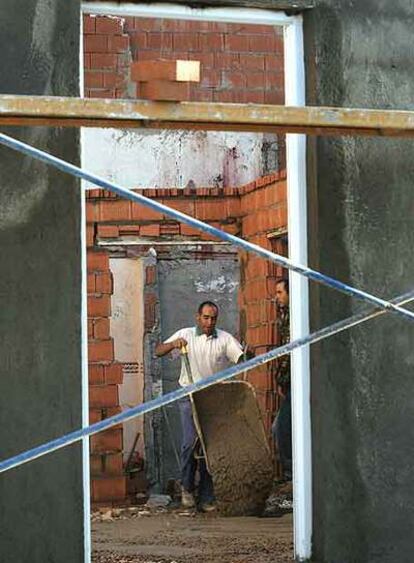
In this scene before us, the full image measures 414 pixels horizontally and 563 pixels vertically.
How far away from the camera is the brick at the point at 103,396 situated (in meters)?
11.9

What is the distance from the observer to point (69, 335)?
6.46m

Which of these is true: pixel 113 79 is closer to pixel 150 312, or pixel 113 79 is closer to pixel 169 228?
pixel 169 228

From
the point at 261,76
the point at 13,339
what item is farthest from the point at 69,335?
the point at 261,76

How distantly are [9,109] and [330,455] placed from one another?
2.52 m

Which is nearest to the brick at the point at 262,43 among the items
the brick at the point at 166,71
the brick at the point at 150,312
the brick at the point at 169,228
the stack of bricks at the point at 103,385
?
the brick at the point at 169,228

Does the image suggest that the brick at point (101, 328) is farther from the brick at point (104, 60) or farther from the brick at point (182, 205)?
the brick at point (104, 60)

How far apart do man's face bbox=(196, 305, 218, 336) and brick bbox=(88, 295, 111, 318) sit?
2.79 ft

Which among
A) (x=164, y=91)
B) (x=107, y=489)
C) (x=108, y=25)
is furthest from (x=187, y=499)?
(x=164, y=91)

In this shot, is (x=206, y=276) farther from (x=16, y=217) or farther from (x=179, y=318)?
(x=16, y=217)

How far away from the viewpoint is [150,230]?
13.0 m

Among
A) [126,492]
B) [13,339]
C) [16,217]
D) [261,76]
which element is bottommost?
[126,492]

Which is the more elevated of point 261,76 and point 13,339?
point 261,76

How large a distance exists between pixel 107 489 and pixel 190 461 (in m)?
0.76

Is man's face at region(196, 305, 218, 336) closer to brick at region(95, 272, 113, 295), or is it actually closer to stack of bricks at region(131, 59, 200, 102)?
brick at region(95, 272, 113, 295)
